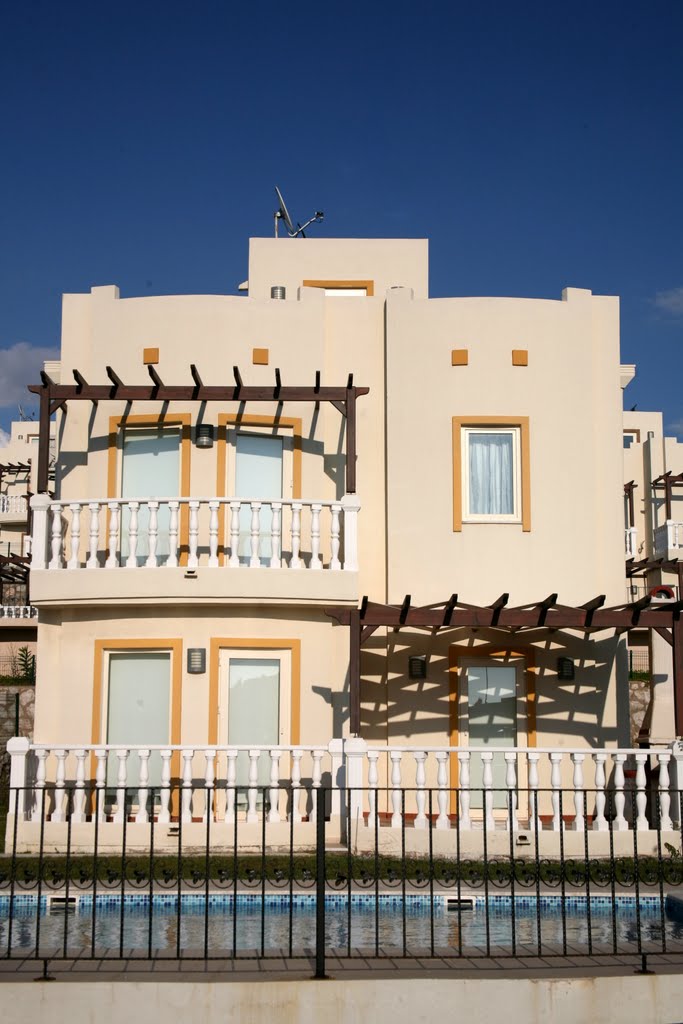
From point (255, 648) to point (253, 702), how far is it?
2.23 ft

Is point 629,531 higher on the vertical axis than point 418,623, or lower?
higher

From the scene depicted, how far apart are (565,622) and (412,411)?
11.9ft

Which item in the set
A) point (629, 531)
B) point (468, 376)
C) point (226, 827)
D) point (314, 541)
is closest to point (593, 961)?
point (226, 827)

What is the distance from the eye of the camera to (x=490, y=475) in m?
16.2

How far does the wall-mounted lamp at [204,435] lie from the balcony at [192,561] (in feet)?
3.28

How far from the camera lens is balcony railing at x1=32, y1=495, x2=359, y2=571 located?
14.6m

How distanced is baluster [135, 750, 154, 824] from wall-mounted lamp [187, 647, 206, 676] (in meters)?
1.10

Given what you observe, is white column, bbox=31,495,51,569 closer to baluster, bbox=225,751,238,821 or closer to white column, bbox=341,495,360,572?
baluster, bbox=225,751,238,821

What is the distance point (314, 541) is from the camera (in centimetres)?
1462

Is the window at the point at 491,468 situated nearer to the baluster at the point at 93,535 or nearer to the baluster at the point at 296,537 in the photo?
the baluster at the point at 296,537

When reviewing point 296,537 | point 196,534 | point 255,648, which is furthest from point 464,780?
point 196,534

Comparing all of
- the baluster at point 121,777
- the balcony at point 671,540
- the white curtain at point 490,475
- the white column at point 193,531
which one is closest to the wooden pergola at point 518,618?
the white column at point 193,531

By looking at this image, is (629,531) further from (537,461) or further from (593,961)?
(593,961)

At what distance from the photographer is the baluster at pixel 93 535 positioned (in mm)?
14586
